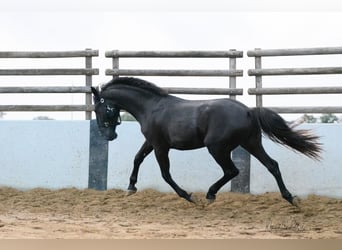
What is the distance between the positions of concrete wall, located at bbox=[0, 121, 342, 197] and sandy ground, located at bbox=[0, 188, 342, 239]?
0.63 feet

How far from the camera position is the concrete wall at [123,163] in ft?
22.3

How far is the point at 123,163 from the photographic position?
713cm

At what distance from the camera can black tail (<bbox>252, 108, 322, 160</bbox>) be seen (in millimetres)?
5840

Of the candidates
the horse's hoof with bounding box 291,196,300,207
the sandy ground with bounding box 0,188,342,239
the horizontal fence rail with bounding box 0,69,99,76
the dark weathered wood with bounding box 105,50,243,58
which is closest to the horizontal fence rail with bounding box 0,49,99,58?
the horizontal fence rail with bounding box 0,69,99,76

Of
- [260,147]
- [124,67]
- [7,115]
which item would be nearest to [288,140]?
[260,147]

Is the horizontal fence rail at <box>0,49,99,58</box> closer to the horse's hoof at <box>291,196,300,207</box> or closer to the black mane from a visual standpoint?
the black mane

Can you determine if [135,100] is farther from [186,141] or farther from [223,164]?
[223,164]

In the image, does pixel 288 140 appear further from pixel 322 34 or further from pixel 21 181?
pixel 21 181

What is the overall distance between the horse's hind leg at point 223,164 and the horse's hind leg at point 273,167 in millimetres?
252

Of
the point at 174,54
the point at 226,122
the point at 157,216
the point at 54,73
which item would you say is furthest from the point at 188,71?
the point at 157,216

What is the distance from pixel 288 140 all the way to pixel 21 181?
334 cm

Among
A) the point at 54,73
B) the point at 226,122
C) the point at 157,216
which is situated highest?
the point at 54,73

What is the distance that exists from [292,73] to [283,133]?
1.44m

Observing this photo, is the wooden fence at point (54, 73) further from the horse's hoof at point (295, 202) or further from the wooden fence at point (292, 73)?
the horse's hoof at point (295, 202)
